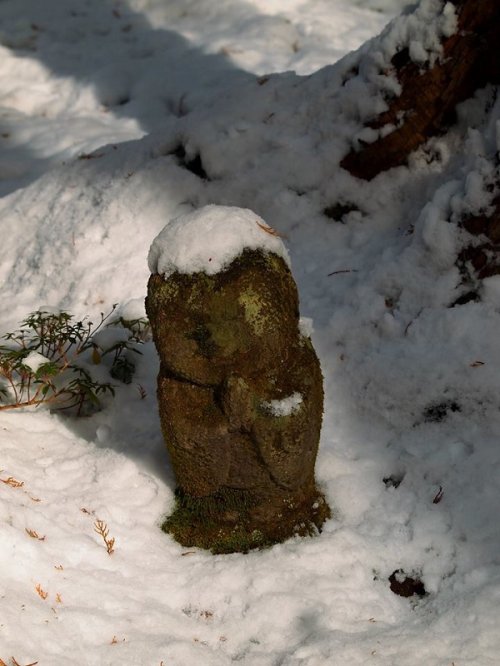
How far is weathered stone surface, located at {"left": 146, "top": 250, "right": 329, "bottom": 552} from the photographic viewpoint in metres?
2.23

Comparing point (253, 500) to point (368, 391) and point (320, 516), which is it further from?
point (368, 391)

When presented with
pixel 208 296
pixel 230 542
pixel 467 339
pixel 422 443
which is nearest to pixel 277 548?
pixel 230 542

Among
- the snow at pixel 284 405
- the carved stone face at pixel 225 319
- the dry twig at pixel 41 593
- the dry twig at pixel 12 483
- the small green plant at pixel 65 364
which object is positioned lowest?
the small green plant at pixel 65 364

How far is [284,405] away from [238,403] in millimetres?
171

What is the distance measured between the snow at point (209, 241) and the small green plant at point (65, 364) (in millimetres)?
901

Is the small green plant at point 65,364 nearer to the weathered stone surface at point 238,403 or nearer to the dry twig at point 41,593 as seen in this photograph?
the weathered stone surface at point 238,403


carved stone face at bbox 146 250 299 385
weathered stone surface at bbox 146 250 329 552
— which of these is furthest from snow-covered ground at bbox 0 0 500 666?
carved stone face at bbox 146 250 299 385

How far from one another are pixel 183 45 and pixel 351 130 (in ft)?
11.8

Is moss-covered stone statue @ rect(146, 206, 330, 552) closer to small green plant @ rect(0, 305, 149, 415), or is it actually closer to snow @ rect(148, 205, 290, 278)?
snow @ rect(148, 205, 290, 278)

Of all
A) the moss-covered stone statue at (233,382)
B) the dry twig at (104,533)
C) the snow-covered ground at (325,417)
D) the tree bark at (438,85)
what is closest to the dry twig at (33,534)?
the snow-covered ground at (325,417)

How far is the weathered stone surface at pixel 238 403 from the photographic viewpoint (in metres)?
2.23

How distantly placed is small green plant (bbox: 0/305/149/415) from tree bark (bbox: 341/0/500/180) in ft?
5.39

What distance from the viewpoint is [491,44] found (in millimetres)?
3418

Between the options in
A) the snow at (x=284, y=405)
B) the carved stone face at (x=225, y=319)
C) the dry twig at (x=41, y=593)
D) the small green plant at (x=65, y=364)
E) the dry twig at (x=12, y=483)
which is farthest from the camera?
the small green plant at (x=65, y=364)
